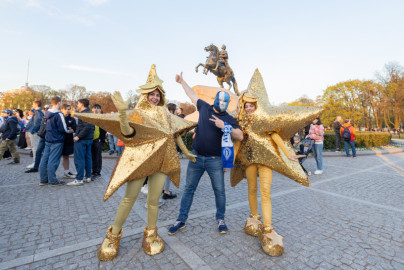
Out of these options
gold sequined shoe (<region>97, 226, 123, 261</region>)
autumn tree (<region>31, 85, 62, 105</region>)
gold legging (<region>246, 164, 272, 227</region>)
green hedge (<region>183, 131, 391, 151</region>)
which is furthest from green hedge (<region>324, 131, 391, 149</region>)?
autumn tree (<region>31, 85, 62, 105</region>)

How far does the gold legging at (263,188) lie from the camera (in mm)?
2768

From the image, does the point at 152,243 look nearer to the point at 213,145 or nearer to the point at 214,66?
the point at 213,145

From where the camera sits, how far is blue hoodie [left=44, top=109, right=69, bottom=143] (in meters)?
5.30

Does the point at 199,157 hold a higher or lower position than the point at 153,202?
higher

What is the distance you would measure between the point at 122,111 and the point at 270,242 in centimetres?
221

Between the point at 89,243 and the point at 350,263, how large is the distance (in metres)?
3.07

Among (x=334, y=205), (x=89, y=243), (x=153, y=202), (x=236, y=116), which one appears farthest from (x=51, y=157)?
(x=334, y=205)

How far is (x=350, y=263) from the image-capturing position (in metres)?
2.45

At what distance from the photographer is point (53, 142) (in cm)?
531

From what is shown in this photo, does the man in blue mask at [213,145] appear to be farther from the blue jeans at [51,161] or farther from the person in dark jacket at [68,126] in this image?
the person in dark jacket at [68,126]

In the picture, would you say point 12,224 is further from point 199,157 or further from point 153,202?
point 199,157

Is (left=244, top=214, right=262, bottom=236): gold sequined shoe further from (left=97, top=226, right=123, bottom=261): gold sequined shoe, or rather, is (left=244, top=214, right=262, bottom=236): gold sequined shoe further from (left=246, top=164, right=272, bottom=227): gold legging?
A: (left=97, top=226, right=123, bottom=261): gold sequined shoe

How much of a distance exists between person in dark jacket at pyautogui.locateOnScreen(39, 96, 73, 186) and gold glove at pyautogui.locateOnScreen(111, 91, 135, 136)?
4003 millimetres

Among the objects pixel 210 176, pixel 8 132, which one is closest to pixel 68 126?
pixel 8 132
